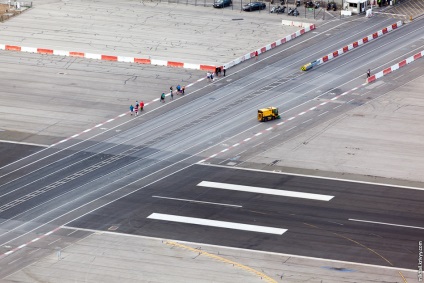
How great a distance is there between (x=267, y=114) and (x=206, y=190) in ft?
80.8

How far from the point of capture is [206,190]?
14125 centimetres

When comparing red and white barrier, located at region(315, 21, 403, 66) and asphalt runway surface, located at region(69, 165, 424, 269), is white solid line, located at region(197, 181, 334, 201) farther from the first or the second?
red and white barrier, located at region(315, 21, 403, 66)

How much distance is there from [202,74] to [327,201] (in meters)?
48.9

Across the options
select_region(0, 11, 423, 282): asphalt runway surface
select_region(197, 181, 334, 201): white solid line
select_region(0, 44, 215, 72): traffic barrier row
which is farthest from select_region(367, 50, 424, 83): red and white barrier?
select_region(197, 181, 334, 201): white solid line

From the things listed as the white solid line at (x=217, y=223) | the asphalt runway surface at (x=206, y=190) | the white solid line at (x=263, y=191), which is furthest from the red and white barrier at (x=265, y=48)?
the white solid line at (x=217, y=223)

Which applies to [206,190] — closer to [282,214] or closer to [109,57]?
[282,214]

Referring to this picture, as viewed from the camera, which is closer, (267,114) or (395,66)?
(267,114)

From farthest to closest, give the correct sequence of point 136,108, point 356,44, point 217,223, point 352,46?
1. point 356,44
2. point 352,46
3. point 136,108
4. point 217,223

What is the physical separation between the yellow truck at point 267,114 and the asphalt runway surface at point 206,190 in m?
1.05

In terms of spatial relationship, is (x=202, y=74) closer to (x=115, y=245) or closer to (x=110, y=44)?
(x=110, y=44)

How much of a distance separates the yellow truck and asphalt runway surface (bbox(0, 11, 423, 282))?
1049mm

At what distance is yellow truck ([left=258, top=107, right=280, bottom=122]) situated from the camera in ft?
534

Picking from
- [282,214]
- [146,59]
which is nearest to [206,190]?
[282,214]

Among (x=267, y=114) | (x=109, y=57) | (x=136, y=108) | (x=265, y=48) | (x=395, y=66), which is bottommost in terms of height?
(x=267, y=114)
